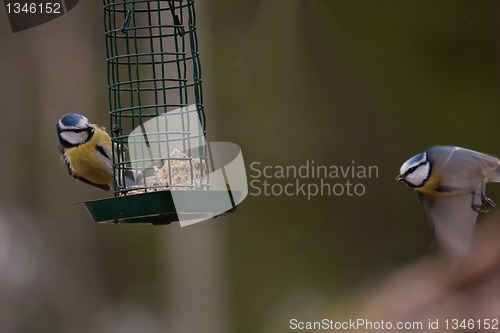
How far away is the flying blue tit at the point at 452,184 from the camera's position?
12.4ft

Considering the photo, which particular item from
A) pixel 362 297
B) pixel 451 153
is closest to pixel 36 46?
pixel 362 297

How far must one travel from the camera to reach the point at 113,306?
6340mm

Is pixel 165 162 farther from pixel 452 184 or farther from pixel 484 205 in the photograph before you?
pixel 484 205

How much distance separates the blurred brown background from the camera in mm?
5922

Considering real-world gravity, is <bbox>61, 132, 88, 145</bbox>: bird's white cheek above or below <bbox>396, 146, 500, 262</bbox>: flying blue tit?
above

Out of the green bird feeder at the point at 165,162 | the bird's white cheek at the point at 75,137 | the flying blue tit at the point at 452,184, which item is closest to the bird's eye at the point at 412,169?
the flying blue tit at the point at 452,184

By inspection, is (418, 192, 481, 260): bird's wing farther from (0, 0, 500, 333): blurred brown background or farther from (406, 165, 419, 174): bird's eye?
(0, 0, 500, 333): blurred brown background

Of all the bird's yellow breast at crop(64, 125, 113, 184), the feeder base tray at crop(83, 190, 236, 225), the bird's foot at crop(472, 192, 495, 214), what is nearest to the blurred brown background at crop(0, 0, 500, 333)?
the bird's yellow breast at crop(64, 125, 113, 184)

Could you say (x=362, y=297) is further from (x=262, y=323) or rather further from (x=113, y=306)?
(x=113, y=306)

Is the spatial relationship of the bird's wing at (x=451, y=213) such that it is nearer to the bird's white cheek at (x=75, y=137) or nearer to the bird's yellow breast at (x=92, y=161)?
the bird's yellow breast at (x=92, y=161)

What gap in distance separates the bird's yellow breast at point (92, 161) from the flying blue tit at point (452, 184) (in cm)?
129

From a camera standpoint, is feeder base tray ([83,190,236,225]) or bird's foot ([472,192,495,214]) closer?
feeder base tray ([83,190,236,225])

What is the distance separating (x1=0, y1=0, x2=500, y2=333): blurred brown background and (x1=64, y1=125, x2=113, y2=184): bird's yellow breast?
5.81 ft

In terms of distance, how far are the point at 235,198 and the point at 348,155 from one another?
303cm
